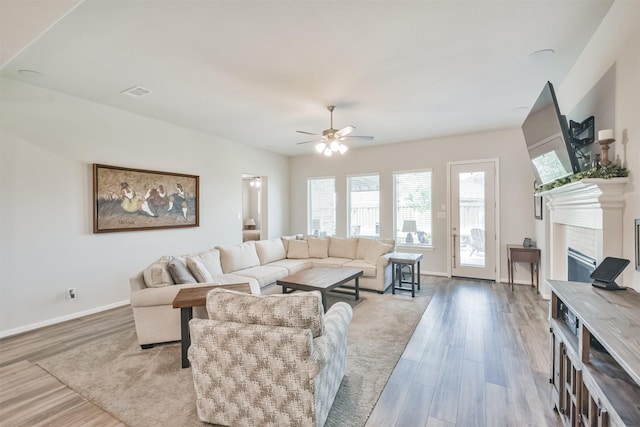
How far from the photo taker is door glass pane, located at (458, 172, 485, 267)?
18.5 feet

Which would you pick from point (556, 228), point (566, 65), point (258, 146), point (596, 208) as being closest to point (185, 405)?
point (596, 208)

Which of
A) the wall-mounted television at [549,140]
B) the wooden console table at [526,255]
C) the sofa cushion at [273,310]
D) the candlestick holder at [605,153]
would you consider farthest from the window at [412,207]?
the sofa cushion at [273,310]

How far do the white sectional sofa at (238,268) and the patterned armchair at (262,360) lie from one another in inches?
51.3

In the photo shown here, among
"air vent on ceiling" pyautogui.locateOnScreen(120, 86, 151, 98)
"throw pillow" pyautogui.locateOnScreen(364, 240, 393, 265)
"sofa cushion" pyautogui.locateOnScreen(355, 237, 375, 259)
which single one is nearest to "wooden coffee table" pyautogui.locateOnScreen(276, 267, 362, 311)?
"throw pillow" pyautogui.locateOnScreen(364, 240, 393, 265)

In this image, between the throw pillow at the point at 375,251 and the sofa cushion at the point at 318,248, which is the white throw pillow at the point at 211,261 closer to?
the sofa cushion at the point at 318,248

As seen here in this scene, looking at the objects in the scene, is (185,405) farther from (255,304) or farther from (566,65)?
(566,65)

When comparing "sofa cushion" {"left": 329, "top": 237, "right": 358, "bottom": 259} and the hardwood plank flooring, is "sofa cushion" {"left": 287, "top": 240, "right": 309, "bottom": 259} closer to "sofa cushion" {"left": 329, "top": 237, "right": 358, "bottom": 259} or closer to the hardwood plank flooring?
"sofa cushion" {"left": 329, "top": 237, "right": 358, "bottom": 259}

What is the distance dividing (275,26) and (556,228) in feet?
13.0

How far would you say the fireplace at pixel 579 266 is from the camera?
2566 millimetres

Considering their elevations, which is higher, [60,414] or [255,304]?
[255,304]

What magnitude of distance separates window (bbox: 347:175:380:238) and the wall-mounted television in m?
3.62

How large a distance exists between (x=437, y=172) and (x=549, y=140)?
332 centimetres

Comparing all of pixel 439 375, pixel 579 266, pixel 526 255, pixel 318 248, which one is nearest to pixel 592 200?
pixel 579 266

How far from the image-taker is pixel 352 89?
11.8 ft
